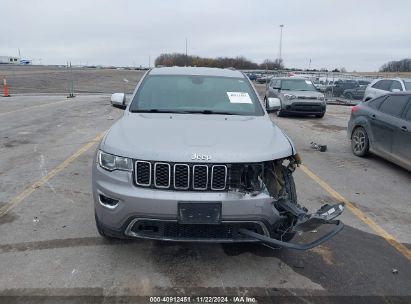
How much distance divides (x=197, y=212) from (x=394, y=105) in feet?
19.1

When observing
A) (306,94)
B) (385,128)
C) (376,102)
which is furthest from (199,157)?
(306,94)

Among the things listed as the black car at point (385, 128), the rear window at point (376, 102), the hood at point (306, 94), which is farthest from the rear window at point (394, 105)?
the hood at point (306, 94)

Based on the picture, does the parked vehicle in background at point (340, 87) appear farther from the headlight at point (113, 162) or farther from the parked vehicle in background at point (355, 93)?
the headlight at point (113, 162)

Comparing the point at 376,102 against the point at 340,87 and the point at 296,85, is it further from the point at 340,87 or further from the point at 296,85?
the point at 340,87

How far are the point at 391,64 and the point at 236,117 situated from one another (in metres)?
74.1

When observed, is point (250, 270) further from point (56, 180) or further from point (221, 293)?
point (56, 180)

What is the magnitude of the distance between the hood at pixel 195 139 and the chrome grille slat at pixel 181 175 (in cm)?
5

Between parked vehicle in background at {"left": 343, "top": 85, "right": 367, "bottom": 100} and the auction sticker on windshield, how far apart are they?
73.8ft

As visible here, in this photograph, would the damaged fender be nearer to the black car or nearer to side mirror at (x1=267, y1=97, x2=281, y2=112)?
side mirror at (x1=267, y1=97, x2=281, y2=112)

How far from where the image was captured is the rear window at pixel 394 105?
24.6ft

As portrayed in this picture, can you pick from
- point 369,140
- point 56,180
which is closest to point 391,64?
point 369,140

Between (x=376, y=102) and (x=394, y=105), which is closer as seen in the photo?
(x=394, y=105)

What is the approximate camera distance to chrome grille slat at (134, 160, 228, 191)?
3.44 meters

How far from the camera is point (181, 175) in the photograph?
3.44 metres
